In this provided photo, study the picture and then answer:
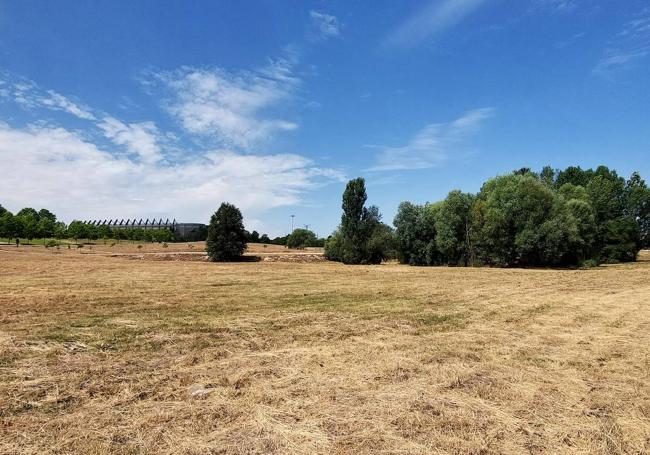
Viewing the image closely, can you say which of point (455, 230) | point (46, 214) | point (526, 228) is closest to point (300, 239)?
point (455, 230)

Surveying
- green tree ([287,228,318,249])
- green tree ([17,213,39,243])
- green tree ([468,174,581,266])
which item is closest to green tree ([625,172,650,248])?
green tree ([468,174,581,266])

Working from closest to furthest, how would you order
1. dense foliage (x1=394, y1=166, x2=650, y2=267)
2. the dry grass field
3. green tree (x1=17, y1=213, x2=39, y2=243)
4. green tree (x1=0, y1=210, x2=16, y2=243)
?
the dry grass field → dense foliage (x1=394, y1=166, x2=650, y2=267) → green tree (x1=0, y1=210, x2=16, y2=243) → green tree (x1=17, y1=213, x2=39, y2=243)

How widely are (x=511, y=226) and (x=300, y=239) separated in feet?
224

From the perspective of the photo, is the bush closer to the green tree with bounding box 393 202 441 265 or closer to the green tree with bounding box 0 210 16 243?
the green tree with bounding box 393 202 441 265

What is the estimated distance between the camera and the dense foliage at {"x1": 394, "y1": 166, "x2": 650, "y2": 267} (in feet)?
155

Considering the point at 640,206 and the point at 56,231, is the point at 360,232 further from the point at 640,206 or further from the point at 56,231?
the point at 56,231

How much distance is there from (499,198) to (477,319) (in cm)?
4327

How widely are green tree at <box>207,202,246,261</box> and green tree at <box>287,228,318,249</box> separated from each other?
1731 inches

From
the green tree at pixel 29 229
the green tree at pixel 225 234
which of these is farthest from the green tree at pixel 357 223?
the green tree at pixel 29 229

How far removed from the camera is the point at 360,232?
6241 centimetres

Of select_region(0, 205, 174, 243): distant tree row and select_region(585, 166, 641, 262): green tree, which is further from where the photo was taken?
select_region(0, 205, 174, 243): distant tree row

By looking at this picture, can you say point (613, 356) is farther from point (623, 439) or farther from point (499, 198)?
point (499, 198)

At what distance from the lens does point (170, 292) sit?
18766 millimetres

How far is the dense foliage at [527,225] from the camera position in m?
47.2
